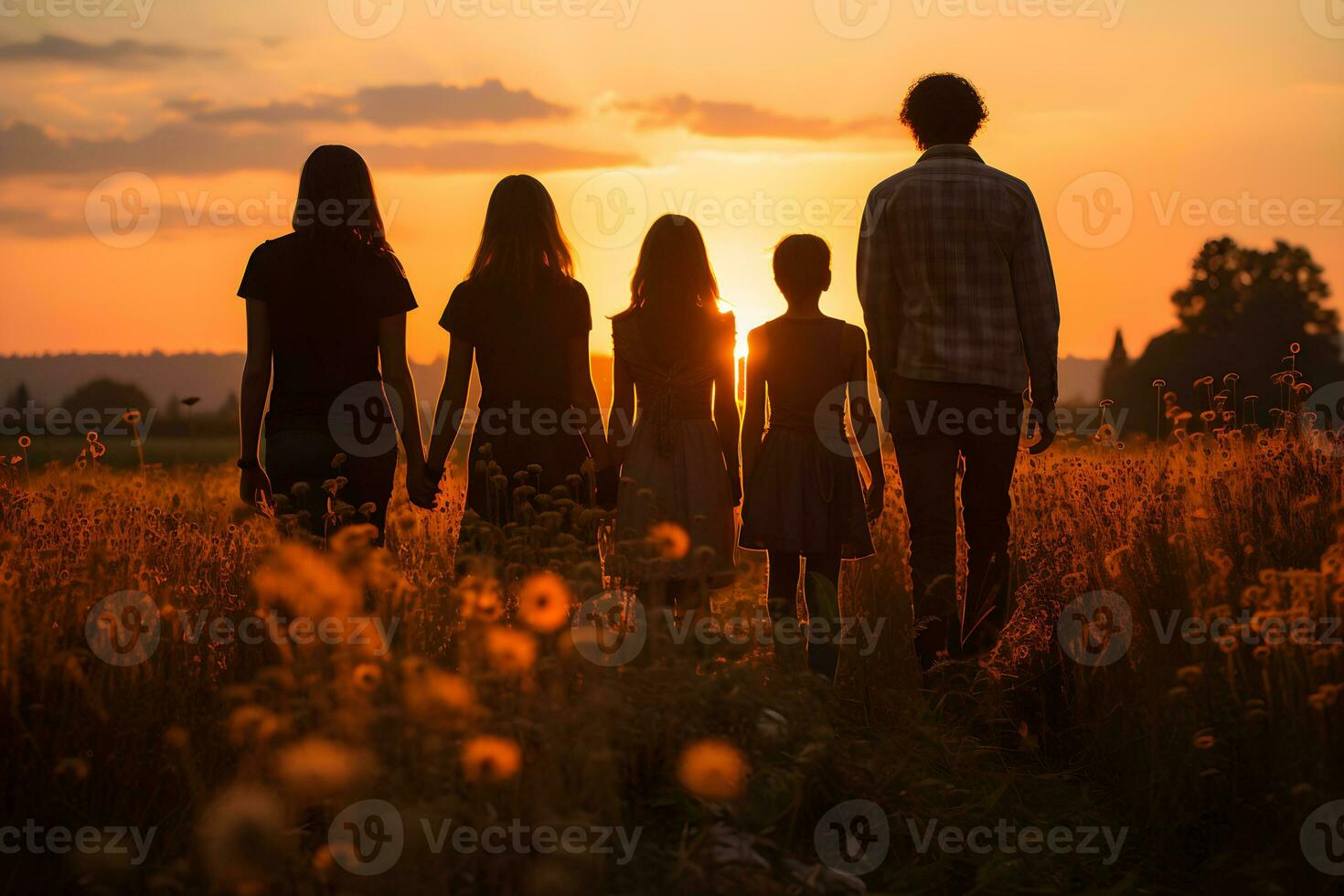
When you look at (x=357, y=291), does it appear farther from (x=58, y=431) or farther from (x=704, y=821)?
(x=58, y=431)

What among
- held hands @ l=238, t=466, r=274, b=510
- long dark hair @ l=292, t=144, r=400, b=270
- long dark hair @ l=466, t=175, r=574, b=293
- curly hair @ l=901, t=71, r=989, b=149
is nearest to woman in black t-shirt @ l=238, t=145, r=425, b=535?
long dark hair @ l=292, t=144, r=400, b=270

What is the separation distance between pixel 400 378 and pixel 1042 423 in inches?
111

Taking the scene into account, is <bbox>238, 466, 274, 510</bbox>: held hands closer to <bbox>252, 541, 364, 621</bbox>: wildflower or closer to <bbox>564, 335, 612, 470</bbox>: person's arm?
<bbox>564, 335, 612, 470</bbox>: person's arm

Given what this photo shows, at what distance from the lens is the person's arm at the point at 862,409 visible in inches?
238

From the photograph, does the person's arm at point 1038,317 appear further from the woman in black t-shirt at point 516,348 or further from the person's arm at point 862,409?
the woman in black t-shirt at point 516,348

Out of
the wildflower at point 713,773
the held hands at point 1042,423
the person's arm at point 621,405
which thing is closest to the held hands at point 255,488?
the person's arm at point 621,405

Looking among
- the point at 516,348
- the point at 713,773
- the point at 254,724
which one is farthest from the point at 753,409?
the point at 254,724

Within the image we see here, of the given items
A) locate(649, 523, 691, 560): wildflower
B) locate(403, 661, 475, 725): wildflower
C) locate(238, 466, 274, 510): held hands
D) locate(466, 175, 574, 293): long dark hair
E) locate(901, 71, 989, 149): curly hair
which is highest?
locate(901, 71, 989, 149): curly hair

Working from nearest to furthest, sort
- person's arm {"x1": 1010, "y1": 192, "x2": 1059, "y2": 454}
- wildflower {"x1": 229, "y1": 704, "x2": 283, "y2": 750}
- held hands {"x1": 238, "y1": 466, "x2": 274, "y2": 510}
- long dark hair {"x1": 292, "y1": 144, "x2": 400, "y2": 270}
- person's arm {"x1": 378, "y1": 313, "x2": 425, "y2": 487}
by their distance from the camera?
1. wildflower {"x1": 229, "y1": 704, "x2": 283, "y2": 750}
2. long dark hair {"x1": 292, "y1": 144, "x2": 400, "y2": 270}
3. person's arm {"x1": 378, "y1": 313, "x2": 425, "y2": 487}
4. held hands {"x1": 238, "y1": 466, "x2": 274, "y2": 510}
5. person's arm {"x1": 1010, "y1": 192, "x2": 1059, "y2": 454}

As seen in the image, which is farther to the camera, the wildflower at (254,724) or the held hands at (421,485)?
the held hands at (421,485)

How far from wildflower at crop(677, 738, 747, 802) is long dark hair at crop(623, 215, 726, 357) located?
7.86 feet

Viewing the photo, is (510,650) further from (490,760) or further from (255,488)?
(255,488)

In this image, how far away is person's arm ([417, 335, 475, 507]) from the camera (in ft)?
18.1

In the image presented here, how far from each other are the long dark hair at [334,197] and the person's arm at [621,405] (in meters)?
1.35
